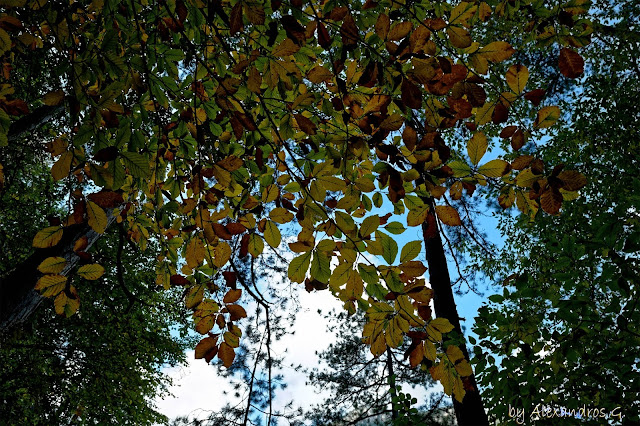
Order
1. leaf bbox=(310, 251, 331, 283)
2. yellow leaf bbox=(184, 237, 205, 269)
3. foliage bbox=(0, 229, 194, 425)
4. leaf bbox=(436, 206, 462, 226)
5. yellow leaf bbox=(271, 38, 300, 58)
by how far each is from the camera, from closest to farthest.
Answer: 1. leaf bbox=(310, 251, 331, 283)
2. yellow leaf bbox=(271, 38, 300, 58)
3. leaf bbox=(436, 206, 462, 226)
4. yellow leaf bbox=(184, 237, 205, 269)
5. foliage bbox=(0, 229, 194, 425)

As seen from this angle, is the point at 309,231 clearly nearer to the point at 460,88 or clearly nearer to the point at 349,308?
the point at 349,308

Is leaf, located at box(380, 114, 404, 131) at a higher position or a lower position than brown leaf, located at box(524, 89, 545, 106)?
lower

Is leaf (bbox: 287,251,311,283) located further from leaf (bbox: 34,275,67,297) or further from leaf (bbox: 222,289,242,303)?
leaf (bbox: 34,275,67,297)

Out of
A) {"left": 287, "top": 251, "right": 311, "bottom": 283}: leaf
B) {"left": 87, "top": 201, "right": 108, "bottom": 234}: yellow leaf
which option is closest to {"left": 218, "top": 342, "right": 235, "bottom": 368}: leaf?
{"left": 287, "top": 251, "right": 311, "bottom": 283}: leaf

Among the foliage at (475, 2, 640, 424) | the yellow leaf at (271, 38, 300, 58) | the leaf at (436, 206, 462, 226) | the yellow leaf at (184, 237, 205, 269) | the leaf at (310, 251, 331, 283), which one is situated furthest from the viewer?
the foliage at (475, 2, 640, 424)

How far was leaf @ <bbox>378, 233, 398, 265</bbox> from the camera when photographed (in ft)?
4.06

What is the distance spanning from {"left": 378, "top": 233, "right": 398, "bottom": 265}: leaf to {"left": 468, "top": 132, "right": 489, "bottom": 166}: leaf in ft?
1.25

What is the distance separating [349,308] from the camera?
1.69m

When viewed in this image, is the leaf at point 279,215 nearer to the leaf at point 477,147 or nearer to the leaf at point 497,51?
the leaf at point 477,147

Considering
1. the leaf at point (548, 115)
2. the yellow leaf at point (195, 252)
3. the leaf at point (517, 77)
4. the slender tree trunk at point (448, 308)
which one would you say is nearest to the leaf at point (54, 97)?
the yellow leaf at point (195, 252)

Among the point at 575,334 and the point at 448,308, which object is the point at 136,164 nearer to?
the point at 575,334

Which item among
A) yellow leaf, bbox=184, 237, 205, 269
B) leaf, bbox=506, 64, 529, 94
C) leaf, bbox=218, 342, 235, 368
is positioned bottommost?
leaf, bbox=218, 342, 235, 368

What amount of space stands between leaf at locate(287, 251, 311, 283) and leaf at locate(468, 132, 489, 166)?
2.04 feet

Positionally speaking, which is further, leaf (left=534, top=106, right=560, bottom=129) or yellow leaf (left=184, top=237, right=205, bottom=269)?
yellow leaf (left=184, top=237, right=205, bottom=269)
